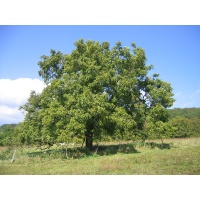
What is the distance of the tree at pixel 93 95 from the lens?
22.9 meters

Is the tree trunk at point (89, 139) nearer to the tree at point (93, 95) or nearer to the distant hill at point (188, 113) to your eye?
the tree at point (93, 95)

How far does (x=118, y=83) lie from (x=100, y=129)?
585 cm

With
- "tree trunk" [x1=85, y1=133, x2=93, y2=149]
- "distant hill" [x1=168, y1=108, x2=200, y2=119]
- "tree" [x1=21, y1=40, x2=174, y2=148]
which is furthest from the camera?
"distant hill" [x1=168, y1=108, x2=200, y2=119]

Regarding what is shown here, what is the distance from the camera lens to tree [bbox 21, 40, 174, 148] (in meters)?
22.9

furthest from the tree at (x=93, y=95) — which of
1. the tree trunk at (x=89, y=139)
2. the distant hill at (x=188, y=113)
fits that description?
the distant hill at (x=188, y=113)

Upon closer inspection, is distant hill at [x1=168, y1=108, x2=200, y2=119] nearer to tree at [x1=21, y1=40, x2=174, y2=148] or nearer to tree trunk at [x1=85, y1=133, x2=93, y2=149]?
tree at [x1=21, y1=40, x2=174, y2=148]

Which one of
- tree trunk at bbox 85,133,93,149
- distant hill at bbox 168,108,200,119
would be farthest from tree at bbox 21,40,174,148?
distant hill at bbox 168,108,200,119

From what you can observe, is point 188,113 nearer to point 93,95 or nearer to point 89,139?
point 89,139

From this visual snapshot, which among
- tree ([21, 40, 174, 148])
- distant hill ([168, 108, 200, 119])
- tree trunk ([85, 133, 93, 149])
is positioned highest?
distant hill ([168, 108, 200, 119])

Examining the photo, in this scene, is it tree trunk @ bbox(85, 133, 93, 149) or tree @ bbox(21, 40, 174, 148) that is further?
tree trunk @ bbox(85, 133, 93, 149)

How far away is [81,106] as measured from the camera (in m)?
22.8

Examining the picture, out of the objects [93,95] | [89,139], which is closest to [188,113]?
[89,139]
